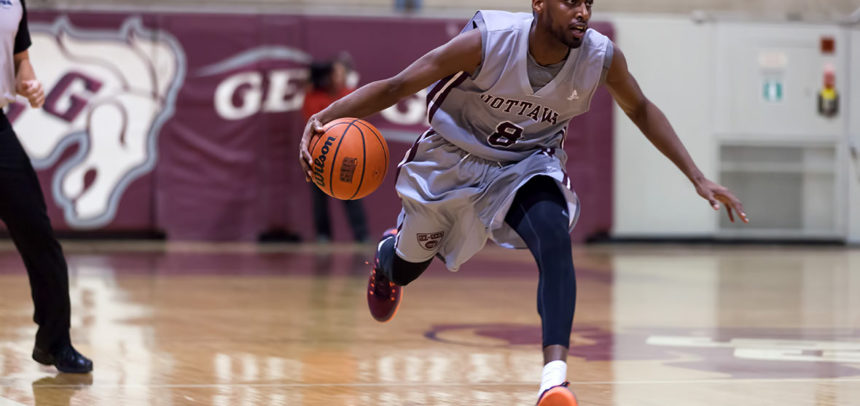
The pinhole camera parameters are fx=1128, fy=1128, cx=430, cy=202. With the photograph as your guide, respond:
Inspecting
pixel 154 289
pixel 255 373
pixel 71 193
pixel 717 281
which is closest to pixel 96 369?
pixel 255 373

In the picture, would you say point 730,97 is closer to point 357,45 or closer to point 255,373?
point 357,45

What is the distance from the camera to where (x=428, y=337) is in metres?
5.68

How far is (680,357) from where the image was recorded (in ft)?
16.7

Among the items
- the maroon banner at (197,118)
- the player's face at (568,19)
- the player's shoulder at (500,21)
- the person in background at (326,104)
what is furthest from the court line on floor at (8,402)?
the maroon banner at (197,118)

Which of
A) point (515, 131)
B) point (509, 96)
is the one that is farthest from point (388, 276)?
point (509, 96)

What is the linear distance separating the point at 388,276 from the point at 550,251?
1374 mm

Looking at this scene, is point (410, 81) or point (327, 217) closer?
point (410, 81)

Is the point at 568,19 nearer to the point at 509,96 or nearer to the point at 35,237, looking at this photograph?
the point at 509,96

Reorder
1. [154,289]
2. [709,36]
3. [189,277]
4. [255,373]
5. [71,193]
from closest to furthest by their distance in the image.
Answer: [255,373], [154,289], [189,277], [71,193], [709,36]

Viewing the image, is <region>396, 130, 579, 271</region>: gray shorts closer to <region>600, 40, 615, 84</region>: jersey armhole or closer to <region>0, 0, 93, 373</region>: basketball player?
<region>600, 40, 615, 84</region>: jersey armhole

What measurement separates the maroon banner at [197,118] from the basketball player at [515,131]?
880 centimetres

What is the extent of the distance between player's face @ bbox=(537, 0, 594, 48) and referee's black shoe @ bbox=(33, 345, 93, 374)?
7.41ft

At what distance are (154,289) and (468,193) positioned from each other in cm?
431

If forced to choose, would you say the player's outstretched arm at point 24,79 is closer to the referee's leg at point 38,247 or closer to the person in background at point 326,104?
the referee's leg at point 38,247
